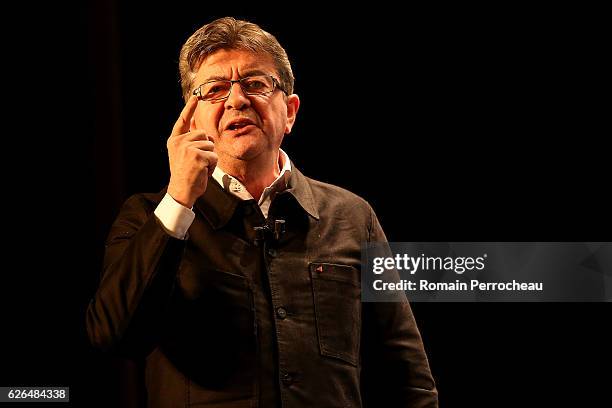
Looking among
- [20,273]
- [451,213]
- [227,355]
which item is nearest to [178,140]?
[227,355]

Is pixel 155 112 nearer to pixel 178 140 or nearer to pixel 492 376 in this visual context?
pixel 178 140

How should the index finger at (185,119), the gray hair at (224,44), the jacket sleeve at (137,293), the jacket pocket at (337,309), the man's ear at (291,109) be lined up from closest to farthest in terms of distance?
the jacket sleeve at (137,293) < the index finger at (185,119) < the jacket pocket at (337,309) < the gray hair at (224,44) < the man's ear at (291,109)

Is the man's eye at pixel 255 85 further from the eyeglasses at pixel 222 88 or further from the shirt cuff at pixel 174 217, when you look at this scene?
the shirt cuff at pixel 174 217

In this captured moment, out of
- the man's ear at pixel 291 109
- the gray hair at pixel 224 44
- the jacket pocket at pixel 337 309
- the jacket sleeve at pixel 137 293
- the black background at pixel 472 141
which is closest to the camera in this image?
the jacket sleeve at pixel 137 293

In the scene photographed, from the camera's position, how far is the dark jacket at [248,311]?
5.44 ft

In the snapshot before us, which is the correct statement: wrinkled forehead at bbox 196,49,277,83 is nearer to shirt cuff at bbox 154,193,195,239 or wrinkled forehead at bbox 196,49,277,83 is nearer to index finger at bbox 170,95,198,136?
index finger at bbox 170,95,198,136

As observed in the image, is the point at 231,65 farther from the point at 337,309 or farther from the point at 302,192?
the point at 337,309

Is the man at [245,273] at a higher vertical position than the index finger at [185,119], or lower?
lower

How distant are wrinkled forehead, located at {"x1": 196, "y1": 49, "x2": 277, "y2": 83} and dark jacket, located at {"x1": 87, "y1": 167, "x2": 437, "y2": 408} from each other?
24cm

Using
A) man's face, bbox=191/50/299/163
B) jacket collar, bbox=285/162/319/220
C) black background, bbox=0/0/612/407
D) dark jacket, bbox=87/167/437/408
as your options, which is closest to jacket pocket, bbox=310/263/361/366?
dark jacket, bbox=87/167/437/408

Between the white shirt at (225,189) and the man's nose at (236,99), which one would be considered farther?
the man's nose at (236,99)

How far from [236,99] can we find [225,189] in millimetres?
203

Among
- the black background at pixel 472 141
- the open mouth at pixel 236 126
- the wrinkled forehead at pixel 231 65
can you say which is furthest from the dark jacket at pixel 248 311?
the black background at pixel 472 141

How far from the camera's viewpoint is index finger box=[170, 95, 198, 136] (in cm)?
175
